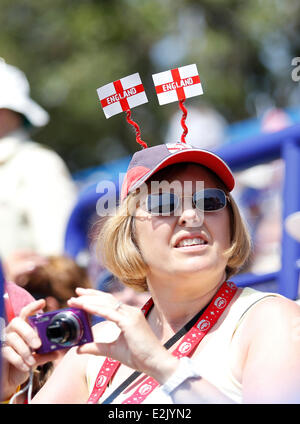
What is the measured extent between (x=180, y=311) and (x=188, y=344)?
6.0 inches

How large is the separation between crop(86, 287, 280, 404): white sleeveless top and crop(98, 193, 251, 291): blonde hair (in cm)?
12

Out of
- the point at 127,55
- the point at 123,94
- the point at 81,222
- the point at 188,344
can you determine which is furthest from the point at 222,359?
the point at 127,55

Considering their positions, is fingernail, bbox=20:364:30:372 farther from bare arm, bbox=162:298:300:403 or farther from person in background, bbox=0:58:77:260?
person in background, bbox=0:58:77:260

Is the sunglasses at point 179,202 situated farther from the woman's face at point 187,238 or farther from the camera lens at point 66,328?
the camera lens at point 66,328

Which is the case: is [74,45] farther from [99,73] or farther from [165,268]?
[165,268]

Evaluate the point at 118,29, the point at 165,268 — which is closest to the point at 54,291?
the point at 165,268

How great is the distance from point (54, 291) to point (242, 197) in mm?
1819

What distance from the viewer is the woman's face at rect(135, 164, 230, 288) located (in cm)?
190

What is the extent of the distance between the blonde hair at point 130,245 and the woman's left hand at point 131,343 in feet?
0.99

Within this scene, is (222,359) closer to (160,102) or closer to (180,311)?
(180,311)

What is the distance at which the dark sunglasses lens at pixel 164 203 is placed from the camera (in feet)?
6.34

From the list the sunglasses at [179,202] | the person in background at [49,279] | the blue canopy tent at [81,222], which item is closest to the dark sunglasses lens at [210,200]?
the sunglasses at [179,202]

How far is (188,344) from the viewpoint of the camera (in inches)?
73.8

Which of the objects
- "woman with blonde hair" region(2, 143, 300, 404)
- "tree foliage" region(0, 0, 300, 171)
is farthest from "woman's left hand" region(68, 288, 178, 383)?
"tree foliage" region(0, 0, 300, 171)
